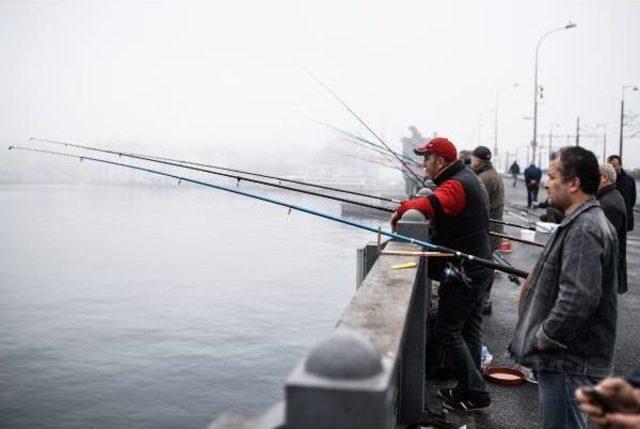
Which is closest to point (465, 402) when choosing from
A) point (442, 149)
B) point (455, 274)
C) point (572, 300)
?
point (455, 274)

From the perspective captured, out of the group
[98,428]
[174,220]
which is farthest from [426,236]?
[174,220]

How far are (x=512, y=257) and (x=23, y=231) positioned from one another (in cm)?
7526

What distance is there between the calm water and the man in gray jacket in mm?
17341

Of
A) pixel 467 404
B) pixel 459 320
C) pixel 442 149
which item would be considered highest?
pixel 442 149

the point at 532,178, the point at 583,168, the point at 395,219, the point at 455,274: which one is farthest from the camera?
the point at 532,178

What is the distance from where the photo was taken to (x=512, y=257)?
12.5 meters

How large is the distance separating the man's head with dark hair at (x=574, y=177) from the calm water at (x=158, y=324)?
17.6 meters

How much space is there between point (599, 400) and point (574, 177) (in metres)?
1.14

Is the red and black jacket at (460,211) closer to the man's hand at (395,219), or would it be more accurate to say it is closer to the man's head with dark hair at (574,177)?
the man's hand at (395,219)

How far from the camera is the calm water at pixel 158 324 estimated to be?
67.6 ft

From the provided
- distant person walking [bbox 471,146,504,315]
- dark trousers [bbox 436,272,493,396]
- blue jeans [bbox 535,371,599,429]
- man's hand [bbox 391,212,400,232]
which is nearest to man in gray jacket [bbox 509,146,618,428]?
blue jeans [bbox 535,371,599,429]

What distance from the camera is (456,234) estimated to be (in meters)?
4.56

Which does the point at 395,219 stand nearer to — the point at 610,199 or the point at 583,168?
the point at 610,199

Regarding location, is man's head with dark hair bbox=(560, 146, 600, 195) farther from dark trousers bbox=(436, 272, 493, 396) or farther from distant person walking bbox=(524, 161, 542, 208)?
distant person walking bbox=(524, 161, 542, 208)
